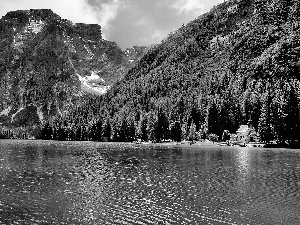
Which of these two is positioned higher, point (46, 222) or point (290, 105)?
point (290, 105)

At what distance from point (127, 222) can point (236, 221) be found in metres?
9.75

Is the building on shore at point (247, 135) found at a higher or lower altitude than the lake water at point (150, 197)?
higher

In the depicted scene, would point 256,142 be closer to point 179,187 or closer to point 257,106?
point 257,106

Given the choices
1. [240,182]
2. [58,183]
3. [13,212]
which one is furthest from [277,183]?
[13,212]

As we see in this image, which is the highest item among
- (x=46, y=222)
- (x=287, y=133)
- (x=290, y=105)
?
(x=290, y=105)

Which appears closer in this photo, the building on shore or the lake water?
the lake water

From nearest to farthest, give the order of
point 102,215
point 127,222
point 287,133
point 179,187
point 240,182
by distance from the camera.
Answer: point 127,222 → point 102,215 → point 179,187 → point 240,182 → point 287,133

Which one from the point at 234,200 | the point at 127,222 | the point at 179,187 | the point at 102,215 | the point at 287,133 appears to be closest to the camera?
the point at 127,222

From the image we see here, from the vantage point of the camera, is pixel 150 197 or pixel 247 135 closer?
pixel 150 197

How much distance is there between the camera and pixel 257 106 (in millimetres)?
189625

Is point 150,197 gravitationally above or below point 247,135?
below

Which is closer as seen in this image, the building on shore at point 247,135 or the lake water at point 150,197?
the lake water at point 150,197

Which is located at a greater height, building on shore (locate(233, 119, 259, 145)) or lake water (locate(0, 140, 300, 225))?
building on shore (locate(233, 119, 259, 145))

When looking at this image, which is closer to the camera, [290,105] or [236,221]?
[236,221]
